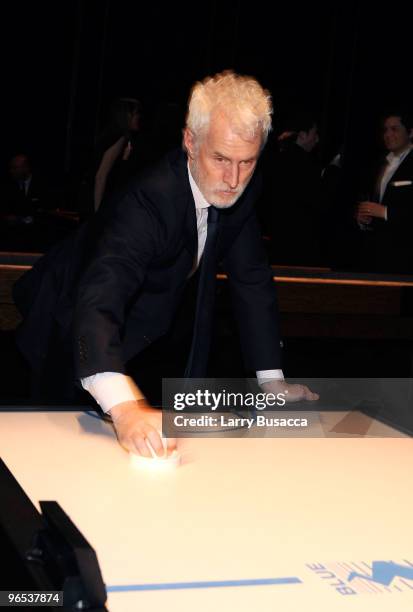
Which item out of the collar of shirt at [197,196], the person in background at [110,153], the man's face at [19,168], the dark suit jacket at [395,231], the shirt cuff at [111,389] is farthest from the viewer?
the man's face at [19,168]

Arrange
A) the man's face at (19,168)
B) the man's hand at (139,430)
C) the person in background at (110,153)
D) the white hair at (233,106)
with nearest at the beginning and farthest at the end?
the man's hand at (139,430), the white hair at (233,106), the person in background at (110,153), the man's face at (19,168)

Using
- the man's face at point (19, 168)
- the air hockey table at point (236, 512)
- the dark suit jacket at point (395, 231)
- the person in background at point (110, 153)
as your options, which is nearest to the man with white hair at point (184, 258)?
the air hockey table at point (236, 512)

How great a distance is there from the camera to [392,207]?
4598 millimetres

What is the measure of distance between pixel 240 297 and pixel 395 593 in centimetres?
119

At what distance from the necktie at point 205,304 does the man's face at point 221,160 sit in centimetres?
14

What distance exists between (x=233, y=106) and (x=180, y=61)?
8561 mm

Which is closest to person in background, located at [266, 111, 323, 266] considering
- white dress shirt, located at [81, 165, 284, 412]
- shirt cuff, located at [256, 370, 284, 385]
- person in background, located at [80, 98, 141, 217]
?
person in background, located at [80, 98, 141, 217]

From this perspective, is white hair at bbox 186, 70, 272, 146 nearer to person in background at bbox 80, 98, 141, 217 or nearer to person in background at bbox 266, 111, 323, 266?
person in background at bbox 80, 98, 141, 217

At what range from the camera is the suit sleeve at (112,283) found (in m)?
1.83

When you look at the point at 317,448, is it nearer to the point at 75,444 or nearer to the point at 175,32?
the point at 75,444

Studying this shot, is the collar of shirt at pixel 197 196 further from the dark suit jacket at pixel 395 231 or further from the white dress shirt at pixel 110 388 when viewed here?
the dark suit jacket at pixel 395 231

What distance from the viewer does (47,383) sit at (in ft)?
7.48

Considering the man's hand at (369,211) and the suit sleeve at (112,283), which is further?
the man's hand at (369,211)

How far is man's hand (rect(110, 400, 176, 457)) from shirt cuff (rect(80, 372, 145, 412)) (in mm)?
32
